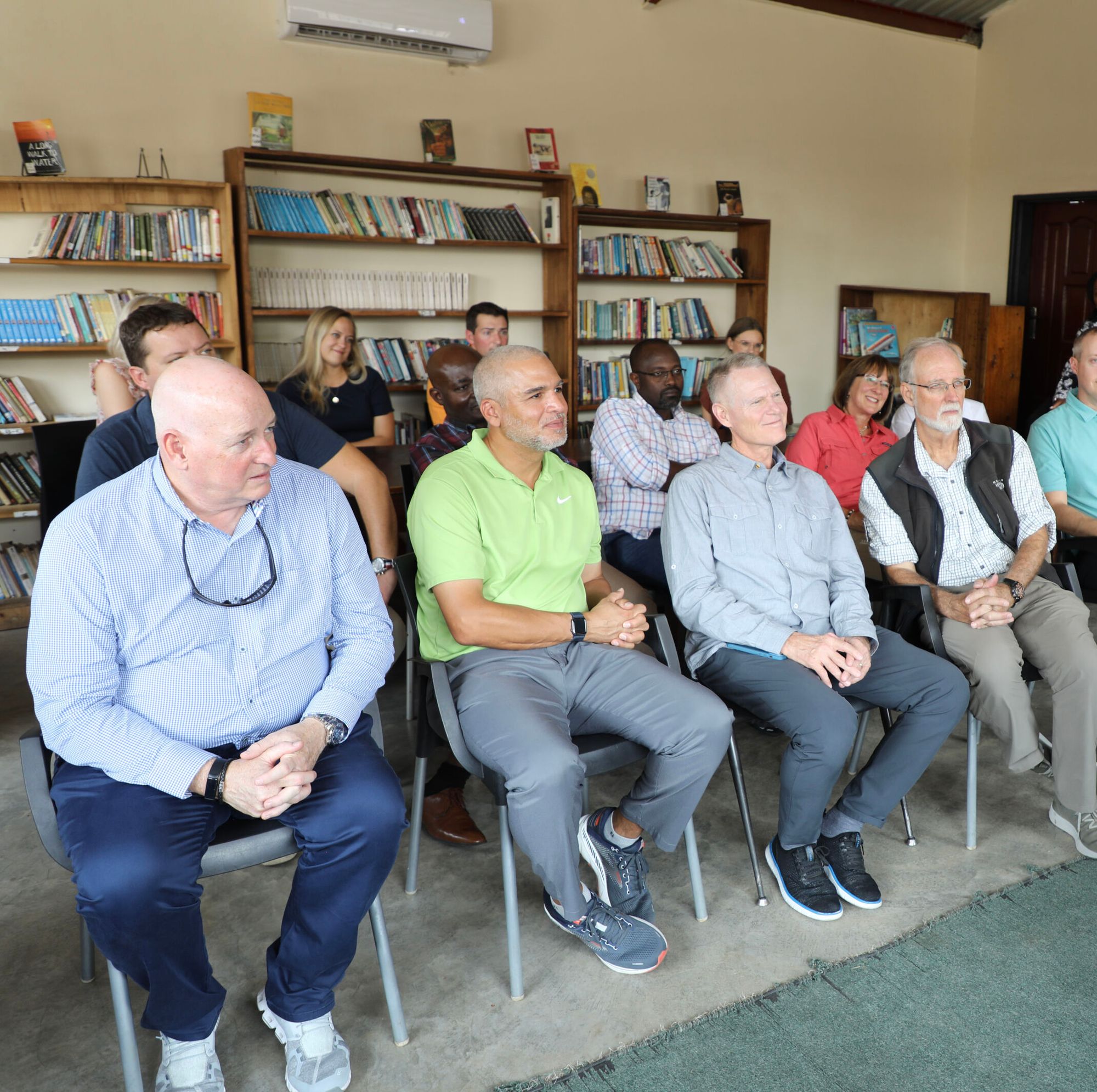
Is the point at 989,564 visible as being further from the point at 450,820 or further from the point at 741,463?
the point at 450,820

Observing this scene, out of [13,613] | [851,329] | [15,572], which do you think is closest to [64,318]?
[15,572]

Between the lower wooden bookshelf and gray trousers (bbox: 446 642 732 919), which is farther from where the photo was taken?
the lower wooden bookshelf

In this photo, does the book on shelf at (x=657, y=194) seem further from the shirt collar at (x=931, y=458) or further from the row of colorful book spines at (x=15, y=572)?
the row of colorful book spines at (x=15, y=572)

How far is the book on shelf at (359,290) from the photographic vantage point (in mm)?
4996

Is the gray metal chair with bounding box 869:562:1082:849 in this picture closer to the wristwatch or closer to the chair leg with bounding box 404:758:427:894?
the chair leg with bounding box 404:758:427:894

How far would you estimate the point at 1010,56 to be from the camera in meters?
7.18

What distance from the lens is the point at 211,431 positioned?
166cm

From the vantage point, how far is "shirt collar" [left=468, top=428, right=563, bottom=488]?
90.1 inches

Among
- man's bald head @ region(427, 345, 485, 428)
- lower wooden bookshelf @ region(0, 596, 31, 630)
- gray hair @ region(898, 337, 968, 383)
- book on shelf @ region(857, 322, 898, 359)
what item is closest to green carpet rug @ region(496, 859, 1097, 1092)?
gray hair @ region(898, 337, 968, 383)

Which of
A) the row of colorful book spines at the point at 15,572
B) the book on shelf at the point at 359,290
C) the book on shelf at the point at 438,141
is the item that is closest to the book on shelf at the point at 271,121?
the book on shelf at the point at 359,290


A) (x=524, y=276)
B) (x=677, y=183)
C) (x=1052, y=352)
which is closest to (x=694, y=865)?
(x=524, y=276)

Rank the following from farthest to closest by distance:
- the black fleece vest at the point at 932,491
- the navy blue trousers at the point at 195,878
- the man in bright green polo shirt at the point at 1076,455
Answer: the man in bright green polo shirt at the point at 1076,455 → the black fleece vest at the point at 932,491 → the navy blue trousers at the point at 195,878

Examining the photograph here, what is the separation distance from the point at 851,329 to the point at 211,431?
249 inches

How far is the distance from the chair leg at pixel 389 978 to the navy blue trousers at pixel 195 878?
0.27 ft
